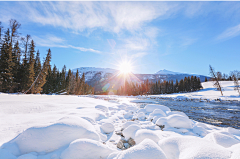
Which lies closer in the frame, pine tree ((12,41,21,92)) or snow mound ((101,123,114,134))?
snow mound ((101,123,114,134))

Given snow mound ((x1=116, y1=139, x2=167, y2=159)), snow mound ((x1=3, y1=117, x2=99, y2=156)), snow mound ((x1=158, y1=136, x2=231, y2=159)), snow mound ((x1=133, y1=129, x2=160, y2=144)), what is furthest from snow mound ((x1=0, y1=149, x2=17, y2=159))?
snow mound ((x1=158, y1=136, x2=231, y2=159))

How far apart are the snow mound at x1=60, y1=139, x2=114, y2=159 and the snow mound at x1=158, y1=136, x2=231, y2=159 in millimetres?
1350

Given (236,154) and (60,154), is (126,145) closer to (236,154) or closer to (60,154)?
(60,154)

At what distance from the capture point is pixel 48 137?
7.88 ft

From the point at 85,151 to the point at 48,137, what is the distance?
38.6 inches

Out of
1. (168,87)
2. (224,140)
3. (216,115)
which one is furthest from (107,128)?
(168,87)

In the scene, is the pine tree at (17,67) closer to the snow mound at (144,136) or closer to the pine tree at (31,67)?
the pine tree at (31,67)

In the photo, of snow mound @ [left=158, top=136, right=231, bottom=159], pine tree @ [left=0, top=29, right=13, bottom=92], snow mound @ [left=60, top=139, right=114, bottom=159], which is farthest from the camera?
pine tree @ [left=0, top=29, right=13, bottom=92]

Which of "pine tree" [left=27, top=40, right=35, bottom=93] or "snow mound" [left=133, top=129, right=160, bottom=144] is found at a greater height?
"pine tree" [left=27, top=40, right=35, bottom=93]

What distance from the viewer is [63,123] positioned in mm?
2756

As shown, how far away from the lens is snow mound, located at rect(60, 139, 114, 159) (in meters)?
2.05

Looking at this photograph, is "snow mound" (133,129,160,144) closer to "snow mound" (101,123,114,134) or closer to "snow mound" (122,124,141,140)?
"snow mound" (122,124,141,140)

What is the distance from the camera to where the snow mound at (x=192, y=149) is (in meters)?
1.77

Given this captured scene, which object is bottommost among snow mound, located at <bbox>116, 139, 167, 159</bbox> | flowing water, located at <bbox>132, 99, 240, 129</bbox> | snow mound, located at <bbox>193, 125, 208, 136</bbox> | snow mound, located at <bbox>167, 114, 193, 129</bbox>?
flowing water, located at <bbox>132, 99, 240, 129</bbox>
